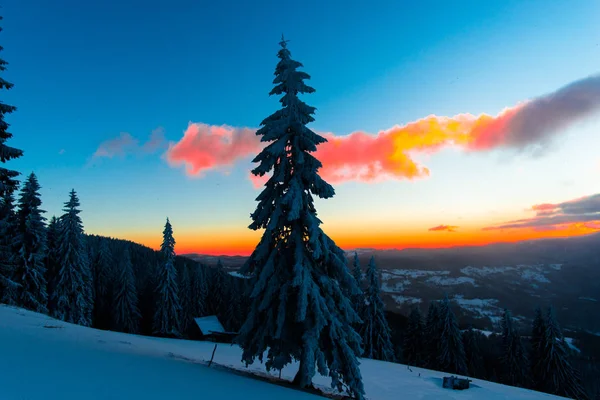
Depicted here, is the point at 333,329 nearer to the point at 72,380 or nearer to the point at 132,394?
the point at 132,394

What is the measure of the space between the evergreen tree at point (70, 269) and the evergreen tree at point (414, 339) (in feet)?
158

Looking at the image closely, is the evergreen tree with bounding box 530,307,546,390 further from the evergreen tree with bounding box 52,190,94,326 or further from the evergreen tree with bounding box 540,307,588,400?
the evergreen tree with bounding box 52,190,94,326

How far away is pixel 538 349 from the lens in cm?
3891

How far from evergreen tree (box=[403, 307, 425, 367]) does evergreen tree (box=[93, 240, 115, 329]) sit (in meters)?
49.1

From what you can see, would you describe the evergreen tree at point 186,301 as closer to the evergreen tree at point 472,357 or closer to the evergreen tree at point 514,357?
the evergreen tree at point 472,357

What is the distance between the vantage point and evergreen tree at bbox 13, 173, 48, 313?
94.0ft

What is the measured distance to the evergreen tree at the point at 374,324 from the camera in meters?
41.8

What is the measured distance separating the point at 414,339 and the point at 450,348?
425 inches

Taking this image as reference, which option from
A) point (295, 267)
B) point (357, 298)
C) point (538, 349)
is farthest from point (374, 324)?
point (295, 267)

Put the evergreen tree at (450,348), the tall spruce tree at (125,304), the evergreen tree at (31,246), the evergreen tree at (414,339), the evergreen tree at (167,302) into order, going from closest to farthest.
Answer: the evergreen tree at (31,246), the evergreen tree at (450,348), the evergreen tree at (167,302), the tall spruce tree at (125,304), the evergreen tree at (414,339)

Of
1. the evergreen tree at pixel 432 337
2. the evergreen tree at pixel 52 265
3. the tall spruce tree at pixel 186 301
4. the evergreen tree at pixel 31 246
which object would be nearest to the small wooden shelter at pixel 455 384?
the evergreen tree at pixel 432 337

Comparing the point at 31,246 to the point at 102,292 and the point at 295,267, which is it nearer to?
the point at 102,292

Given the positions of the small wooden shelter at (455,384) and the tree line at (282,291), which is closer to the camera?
the tree line at (282,291)

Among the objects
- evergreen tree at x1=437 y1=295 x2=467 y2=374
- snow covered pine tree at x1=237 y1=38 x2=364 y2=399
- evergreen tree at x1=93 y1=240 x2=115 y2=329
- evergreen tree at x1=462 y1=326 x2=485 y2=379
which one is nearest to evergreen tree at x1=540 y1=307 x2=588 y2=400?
evergreen tree at x1=437 y1=295 x2=467 y2=374
